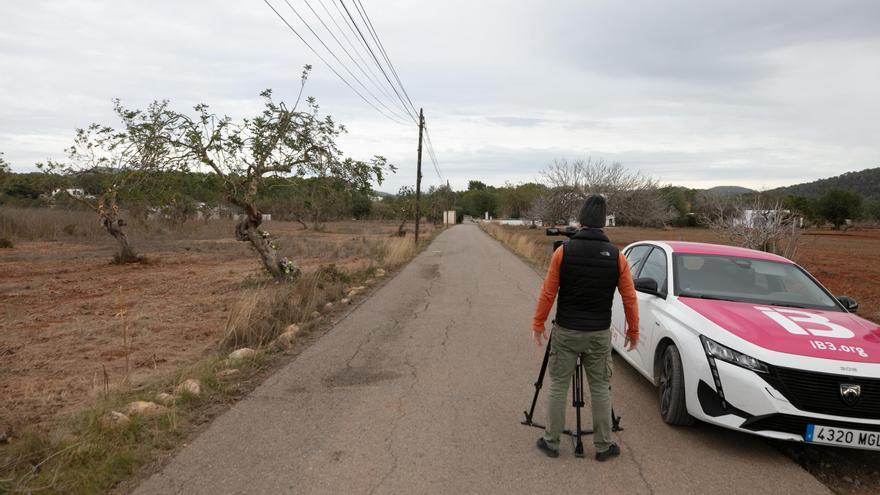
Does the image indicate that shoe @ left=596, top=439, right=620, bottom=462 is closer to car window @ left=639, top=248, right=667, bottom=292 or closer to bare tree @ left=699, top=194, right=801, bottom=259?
car window @ left=639, top=248, right=667, bottom=292

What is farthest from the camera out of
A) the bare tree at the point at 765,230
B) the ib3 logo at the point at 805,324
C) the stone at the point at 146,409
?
the bare tree at the point at 765,230

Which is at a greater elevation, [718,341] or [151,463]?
[718,341]

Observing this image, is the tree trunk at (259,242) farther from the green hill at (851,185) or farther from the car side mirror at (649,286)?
the green hill at (851,185)

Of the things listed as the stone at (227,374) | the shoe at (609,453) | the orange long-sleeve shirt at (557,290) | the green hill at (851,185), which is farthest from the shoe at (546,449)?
the green hill at (851,185)

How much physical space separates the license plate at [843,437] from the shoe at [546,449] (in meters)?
1.69

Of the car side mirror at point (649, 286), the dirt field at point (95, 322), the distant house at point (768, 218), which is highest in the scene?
the distant house at point (768, 218)

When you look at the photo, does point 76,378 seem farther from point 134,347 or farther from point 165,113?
point 165,113

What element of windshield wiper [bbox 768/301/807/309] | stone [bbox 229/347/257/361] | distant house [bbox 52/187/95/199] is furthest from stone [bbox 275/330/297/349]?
distant house [bbox 52/187/95/199]

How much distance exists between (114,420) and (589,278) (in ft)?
12.7

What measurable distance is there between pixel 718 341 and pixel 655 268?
196cm

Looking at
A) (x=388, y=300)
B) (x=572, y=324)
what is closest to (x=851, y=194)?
(x=388, y=300)

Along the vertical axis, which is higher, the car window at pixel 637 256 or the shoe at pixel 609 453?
the car window at pixel 637 256

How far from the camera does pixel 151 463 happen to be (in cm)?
381

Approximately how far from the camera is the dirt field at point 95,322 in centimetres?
596
